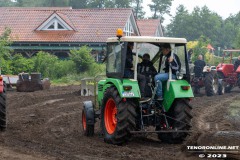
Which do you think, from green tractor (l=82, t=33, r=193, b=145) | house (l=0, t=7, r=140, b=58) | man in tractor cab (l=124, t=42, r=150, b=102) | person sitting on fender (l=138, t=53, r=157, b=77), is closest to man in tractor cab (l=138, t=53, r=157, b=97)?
person sitting on fender (l=138, t=53, r=157, b=77)

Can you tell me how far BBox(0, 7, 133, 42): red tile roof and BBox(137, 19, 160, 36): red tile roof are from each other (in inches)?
381

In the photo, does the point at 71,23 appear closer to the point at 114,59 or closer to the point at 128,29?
the point at 128,29

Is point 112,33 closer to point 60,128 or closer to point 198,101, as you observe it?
point 198,101

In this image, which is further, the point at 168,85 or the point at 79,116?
the point at 79,116

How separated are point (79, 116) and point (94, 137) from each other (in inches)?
154

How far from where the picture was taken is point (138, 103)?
10852mm

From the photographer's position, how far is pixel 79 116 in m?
15.7

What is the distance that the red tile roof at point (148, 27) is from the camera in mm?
54656

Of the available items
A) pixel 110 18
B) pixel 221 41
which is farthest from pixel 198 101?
pixel 221 41

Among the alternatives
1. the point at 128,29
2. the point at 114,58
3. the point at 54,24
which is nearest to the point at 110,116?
the point at 114,58

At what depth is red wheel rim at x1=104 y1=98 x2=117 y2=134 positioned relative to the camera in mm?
11328

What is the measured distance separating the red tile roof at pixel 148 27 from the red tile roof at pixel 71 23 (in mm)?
9684

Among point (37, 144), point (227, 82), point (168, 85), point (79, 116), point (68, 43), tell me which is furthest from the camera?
point (68, 43)

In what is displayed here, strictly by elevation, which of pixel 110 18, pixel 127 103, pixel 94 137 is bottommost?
pixel 94 137
